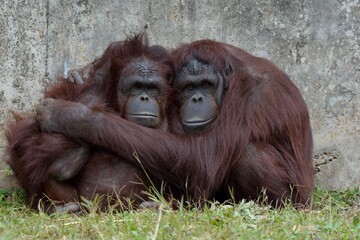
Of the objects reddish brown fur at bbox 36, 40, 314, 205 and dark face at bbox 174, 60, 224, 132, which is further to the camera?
dark face at bbox 174, 60, 224, 132

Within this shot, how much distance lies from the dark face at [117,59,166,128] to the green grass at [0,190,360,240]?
73cm

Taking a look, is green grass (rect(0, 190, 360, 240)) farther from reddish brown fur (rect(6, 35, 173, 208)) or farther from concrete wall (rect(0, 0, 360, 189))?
concrete wall (rect(0, 0, 360, 189))

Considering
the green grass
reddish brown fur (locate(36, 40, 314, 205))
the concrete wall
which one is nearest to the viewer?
the green grass

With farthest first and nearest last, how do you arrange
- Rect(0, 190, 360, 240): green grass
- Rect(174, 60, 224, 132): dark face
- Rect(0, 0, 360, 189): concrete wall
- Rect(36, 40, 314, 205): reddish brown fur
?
Rect(0, 0, 360, 189): concrete wall → Rect(174, 60, 224, 132): dark face → Rect(36, 40, 314, 205): reddish brown fur → Rect(0, 190, 360, 240): green grass

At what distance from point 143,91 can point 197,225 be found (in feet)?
5.06

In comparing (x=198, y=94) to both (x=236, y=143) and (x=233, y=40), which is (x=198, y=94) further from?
(x=233, y=40)

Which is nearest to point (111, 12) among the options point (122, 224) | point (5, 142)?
point (5, 142)

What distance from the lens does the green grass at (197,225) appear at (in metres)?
3.99

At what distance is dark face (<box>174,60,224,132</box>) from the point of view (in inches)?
214

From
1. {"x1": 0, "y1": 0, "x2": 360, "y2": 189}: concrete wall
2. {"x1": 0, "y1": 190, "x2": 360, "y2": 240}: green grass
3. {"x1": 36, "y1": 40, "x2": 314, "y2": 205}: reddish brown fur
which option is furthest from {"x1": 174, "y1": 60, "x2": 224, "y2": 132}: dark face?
{"x1": 0, "y1": 190, "x2": 360, "y2": 240}: green grass

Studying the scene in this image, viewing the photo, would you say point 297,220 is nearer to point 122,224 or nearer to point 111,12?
point 122,224

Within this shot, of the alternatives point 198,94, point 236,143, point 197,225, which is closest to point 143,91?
point 198,94

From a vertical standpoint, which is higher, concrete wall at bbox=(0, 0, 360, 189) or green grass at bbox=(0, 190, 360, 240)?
concrete wall at bbox=(0, 0, 360, 189)

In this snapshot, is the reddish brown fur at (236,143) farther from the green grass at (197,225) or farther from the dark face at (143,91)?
the green grass at (197,225)
